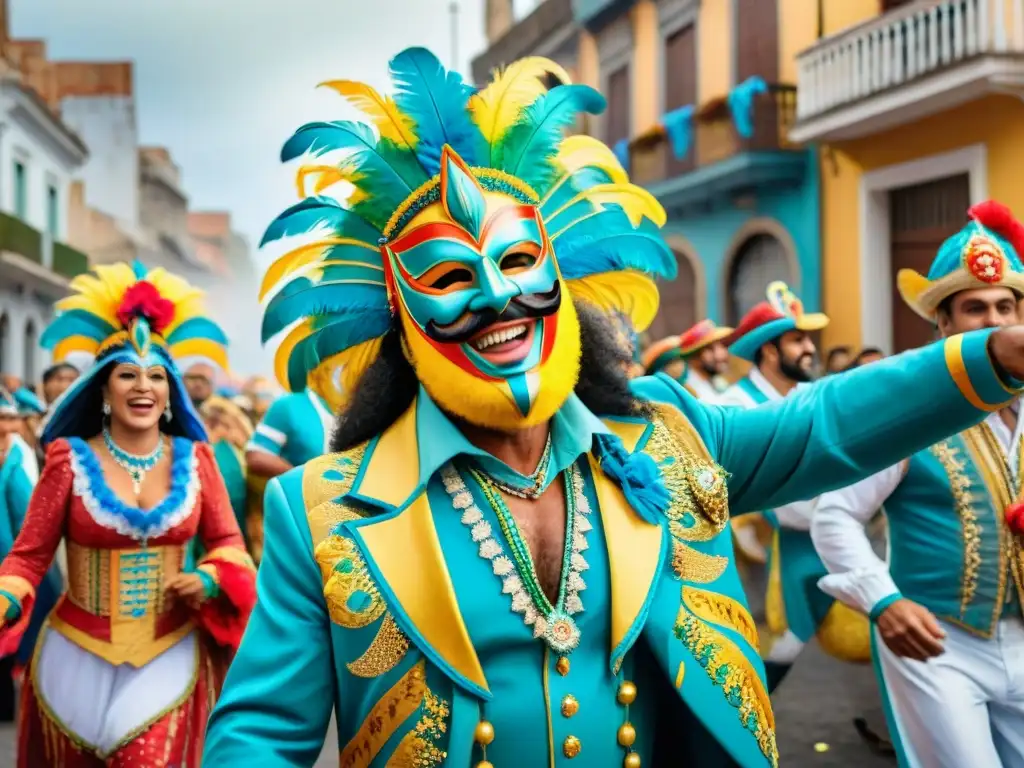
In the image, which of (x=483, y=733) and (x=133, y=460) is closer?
(x=483, y=733)

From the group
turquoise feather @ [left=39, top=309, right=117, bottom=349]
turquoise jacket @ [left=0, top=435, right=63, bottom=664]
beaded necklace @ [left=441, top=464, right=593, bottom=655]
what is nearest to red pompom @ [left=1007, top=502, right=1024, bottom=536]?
beaded necklace @ [left=441, top=464, right=593, bottom=655]

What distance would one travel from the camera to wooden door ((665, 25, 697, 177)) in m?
19.8

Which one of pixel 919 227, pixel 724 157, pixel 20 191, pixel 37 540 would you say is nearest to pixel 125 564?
pixel 37 540

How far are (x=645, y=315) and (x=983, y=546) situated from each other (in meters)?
1.58

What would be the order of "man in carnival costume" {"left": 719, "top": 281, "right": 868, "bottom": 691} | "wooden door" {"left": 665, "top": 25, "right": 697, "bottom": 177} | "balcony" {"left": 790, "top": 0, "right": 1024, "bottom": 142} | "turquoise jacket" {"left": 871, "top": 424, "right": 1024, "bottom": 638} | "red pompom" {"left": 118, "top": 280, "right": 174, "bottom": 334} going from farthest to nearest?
"wooden door" {"left": 665, "top": 25, "right": 697, "bottom": 177}, "balcony" {"left": 790, "top": 0, "right": 1024, "bottom": 142}, "man in carnival costume" {"left": 719, "top": 281, "right": 868, "bottom": 691}, "red pompom" {"left": 118, "top": 280, "right": 174, "bottom": 334}, "turquoise jacket" {"left": 871, "top": 424, "right": 1024, "bottom": 638}

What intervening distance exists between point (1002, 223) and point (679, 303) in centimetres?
1712

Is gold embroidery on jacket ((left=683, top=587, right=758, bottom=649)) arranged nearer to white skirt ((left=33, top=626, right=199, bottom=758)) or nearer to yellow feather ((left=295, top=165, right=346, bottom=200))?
yellow feather ((left=295, top=165, right=346, bottom=200))

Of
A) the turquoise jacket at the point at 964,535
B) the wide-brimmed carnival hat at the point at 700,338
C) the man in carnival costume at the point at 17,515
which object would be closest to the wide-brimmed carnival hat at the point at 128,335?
the man in carnival costume at the point at 17,515

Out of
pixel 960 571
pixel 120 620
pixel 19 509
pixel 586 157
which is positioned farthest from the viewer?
pixel 19 509

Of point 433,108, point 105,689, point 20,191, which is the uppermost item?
point 20,191

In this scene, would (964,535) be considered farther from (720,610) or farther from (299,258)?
(299,258)

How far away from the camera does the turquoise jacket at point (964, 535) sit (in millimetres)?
3785

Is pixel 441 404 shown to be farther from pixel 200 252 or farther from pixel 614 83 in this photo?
pixel 200 252

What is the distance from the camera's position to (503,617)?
2.35 meters
